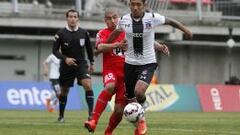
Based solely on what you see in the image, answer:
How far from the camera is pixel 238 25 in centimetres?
4209

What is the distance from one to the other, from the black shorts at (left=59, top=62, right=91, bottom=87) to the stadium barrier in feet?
36.3

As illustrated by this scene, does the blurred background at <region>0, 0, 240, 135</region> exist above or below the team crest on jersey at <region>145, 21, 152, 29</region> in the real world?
below

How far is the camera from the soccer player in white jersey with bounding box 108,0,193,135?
37.7 feet

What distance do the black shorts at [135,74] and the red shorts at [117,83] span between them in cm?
28

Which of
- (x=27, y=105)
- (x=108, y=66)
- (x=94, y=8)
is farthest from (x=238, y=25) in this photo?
(x=108, y=66)

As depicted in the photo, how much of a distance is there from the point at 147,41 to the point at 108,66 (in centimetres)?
172

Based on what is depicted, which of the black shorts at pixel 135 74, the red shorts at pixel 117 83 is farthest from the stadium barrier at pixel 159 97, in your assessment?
the black shorts at pixel 135 74

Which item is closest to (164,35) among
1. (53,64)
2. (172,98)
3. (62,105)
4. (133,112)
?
(172,98)

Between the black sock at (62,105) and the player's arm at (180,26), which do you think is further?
the black sock at (62,105)

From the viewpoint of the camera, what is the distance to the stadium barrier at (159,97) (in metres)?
28.4

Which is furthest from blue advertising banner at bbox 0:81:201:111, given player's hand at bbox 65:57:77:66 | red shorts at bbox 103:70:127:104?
red shorts at bbox 103:70:127:104

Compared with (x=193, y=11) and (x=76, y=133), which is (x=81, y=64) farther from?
(x=193, y=11)

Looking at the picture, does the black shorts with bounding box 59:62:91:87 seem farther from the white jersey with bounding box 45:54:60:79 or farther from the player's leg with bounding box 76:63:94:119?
the white jersey with bounding box 45:54:60:79

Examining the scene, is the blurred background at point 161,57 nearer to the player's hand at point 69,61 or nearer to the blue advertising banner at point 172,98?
the blue advertising banner at point 172,98
